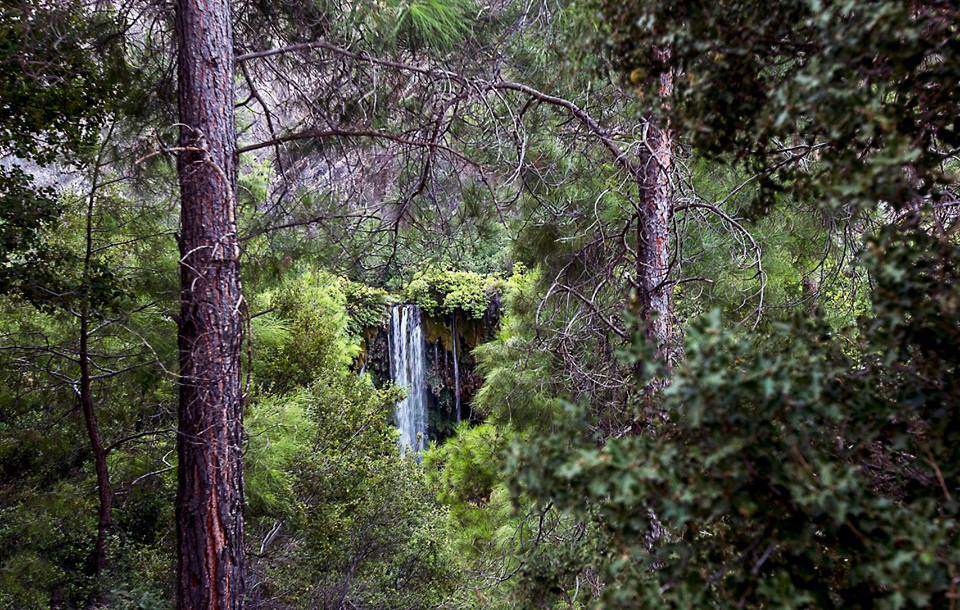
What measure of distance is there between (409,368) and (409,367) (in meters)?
0.02

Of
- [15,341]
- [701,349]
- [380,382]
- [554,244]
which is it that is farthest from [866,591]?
[380,382]

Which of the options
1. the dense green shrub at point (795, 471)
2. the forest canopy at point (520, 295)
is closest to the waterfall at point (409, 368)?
the forest canopy at point (520, 295)

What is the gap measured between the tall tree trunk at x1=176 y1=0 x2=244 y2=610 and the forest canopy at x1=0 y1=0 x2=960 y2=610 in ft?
0.04

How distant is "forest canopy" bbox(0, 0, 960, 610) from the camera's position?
3.15ft

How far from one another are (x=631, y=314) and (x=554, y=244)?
3.74 m

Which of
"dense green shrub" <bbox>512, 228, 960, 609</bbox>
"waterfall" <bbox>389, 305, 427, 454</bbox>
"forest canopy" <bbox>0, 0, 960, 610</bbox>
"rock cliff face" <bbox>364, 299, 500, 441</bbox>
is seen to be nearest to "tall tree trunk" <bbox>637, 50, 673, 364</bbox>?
"forest canopy" <bbox>0, 0, 960, 610</bbox>

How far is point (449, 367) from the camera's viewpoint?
11492 mm

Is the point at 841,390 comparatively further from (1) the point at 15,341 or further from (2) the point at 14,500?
(2) the point at 14,500

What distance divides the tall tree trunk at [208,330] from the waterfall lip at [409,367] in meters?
8.34

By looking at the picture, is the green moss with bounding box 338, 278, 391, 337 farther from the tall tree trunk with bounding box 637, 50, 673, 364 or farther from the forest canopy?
the tall tree trunk with bounding box 637, 50, 673, 364

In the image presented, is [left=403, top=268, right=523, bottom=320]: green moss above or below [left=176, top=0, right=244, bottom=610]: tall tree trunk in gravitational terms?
above

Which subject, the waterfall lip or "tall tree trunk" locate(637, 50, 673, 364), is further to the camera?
the waterfall lip

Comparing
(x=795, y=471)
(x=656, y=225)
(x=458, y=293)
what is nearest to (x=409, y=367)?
(x=458, y=293)

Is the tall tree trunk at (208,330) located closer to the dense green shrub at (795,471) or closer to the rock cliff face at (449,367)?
the dense green shrub at (795,471)
